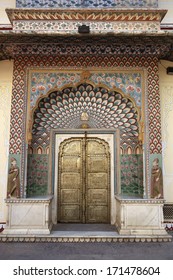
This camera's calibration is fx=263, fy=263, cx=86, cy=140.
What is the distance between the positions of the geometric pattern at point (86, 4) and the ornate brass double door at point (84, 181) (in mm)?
2703

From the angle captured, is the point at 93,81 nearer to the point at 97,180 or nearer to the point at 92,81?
the point at 92,81

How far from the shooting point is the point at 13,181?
4.65m

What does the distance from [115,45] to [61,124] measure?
181 centimetres

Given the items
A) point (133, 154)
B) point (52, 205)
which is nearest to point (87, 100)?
point (133, 154)

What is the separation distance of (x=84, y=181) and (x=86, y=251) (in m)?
1.66

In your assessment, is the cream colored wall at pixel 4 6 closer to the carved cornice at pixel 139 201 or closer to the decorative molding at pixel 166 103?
the decorative molding at pixel 166 103

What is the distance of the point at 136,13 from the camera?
507 centimetres

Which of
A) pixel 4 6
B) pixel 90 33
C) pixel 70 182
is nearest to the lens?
pixel 90 33

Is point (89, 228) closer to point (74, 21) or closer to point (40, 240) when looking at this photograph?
point (40, 240)

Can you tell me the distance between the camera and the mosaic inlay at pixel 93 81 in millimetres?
5008

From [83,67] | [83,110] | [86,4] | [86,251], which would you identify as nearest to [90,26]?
[86,4]

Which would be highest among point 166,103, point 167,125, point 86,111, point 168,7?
point 168,7

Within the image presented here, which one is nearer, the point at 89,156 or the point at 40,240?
the point at 40,240

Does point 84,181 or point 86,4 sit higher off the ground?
point 86,4
